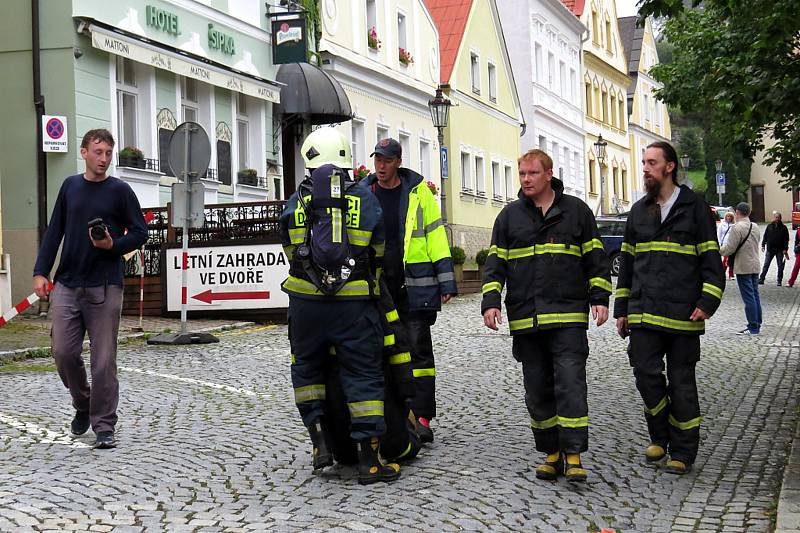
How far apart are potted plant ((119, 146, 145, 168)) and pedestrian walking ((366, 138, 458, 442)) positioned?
12.2m

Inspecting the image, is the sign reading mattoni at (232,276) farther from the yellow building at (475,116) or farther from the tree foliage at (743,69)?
the yellow building at (475,116)

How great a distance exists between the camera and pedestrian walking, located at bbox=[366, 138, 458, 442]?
7.52 meters

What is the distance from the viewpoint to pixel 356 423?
265 inches

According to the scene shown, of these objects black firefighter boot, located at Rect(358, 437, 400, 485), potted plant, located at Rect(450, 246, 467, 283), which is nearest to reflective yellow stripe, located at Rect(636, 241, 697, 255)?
black firefighter boot, located at Rect(358, 437, 400, 485)

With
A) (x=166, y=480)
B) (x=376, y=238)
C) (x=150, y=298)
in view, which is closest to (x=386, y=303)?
(x=376, y=238)

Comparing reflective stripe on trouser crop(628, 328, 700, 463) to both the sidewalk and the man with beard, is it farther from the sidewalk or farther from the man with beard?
the sidewalk

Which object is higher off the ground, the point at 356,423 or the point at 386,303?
the point at 386,303

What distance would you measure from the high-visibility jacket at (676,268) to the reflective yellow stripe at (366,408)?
5.54 feet

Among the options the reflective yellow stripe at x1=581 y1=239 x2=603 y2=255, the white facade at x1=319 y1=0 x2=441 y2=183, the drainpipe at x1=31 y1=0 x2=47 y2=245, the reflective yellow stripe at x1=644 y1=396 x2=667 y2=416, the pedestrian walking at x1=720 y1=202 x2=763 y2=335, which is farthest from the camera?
the white facade at x1=319 y1=0 x2=441 y2=183

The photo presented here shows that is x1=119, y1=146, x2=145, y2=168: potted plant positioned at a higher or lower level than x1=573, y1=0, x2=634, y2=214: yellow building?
lower

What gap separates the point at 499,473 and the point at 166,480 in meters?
1.89

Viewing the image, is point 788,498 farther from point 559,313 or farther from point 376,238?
point 376,238

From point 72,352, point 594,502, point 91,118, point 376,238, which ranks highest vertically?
point 91,118

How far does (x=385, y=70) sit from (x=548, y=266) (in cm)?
2449
